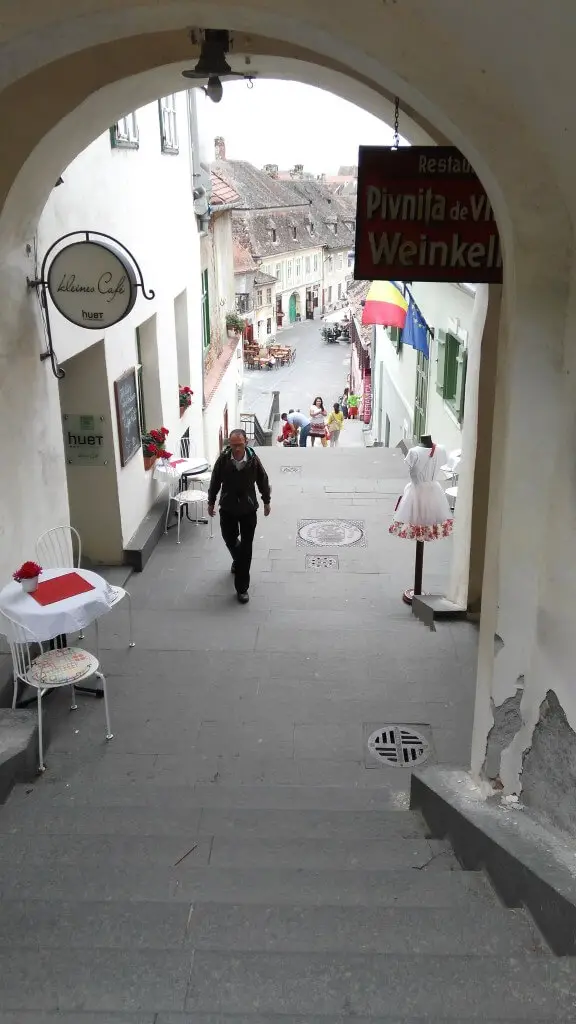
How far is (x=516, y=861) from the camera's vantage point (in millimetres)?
3436

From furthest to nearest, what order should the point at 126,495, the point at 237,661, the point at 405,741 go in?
the point at 126,495
the point at 237,661
the point at 405,741

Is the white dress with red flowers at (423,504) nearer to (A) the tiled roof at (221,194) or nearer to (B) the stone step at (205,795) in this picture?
(B) the stone step at (205,795)

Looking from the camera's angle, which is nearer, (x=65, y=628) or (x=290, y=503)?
(x=65, y=628)

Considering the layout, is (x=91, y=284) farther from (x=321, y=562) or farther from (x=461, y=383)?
(x=461, y=383)

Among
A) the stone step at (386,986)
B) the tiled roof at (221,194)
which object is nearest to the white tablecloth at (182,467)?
the stone step at (386,986)

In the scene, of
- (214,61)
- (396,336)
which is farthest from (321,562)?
(396,336)

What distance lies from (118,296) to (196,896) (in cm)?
459

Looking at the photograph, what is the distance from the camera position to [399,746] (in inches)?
232

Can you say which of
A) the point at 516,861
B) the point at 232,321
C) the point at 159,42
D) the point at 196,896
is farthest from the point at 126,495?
the point at 232,321

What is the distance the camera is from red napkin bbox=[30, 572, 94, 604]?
5730mm

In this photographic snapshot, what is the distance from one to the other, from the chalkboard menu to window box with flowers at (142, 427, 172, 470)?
0.20 m

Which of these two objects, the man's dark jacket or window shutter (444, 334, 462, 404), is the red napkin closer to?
the man's dark jacket

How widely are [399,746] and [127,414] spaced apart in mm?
5095

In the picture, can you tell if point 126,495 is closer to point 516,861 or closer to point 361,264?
point 361,264
